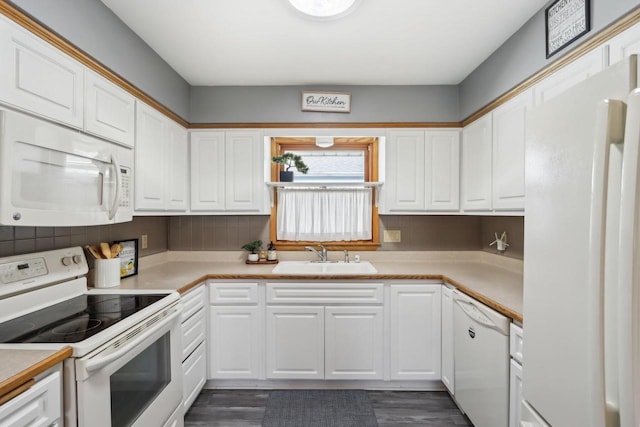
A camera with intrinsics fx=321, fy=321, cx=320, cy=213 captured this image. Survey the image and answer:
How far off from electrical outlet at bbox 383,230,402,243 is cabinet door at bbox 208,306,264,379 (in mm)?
1324

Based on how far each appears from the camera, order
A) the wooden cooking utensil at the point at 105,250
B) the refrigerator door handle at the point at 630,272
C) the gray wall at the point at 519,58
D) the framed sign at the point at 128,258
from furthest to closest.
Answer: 1. the framed sign at the point at 128,258
2. the wooden cooking utensil at the point at 105,250
3. the gray wall at the point at 519,58
4. the refrigerator door handle at the point at 630,272

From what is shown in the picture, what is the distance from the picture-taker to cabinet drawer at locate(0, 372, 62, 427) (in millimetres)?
858

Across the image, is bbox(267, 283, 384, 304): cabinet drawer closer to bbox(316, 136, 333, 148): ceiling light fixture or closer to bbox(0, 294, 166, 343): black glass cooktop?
bbox(0, 294, 166, 343): black glass cooktop

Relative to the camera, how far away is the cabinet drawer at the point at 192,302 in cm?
199

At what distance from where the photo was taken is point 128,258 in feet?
7.38

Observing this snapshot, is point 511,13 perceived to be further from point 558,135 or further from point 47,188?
point 47,188

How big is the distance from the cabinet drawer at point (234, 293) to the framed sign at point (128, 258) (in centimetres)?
55

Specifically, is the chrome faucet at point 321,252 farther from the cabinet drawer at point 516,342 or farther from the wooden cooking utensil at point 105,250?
the cabinet drawer at point 516,342

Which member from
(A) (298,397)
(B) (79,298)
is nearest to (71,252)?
(B) (79,298)

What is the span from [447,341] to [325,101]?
6.88 feet


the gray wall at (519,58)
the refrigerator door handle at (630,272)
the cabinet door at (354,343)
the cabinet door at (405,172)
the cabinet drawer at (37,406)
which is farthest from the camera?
the cabinet door at (405,172)

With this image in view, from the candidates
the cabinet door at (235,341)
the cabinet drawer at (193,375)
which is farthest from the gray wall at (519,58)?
the cabinet drawer at (193,375)

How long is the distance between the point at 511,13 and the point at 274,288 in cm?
224

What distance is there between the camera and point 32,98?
128cm
